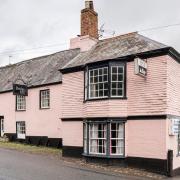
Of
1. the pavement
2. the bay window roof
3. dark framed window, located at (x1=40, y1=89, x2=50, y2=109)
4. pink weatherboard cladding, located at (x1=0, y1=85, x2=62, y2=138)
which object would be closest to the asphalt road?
the pavement

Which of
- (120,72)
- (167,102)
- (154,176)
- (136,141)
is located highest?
(120,72)

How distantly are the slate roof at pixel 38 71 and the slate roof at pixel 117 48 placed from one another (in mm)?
4351

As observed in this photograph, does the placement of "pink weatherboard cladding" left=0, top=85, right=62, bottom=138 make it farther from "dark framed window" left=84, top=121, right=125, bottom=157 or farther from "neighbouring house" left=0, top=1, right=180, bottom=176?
"dark framed window" left=84, top=121, right=125, bottom=157

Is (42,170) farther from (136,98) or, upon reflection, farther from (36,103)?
(36,103)

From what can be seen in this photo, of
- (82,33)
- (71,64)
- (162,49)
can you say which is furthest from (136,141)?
→ (82,33)

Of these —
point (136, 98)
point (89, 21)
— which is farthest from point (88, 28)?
point (136, 98)

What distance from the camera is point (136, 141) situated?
65.5 feet

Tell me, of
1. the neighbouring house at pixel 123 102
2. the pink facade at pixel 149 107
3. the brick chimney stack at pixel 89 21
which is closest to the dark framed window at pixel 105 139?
the neighbouring house at pixel 123 102

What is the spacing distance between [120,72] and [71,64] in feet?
14.6

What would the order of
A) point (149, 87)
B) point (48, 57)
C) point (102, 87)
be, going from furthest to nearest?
point (48, 57)
point (102, 87)
point (149, 87)

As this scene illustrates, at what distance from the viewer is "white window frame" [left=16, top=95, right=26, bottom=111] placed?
31625 millimetres

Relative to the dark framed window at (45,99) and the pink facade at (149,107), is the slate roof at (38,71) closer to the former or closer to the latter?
the dark framed window at (45,99)

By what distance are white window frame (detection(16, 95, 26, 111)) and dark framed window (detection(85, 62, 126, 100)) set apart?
11.5 meters

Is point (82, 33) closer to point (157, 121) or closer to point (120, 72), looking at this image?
point (120, 72)
